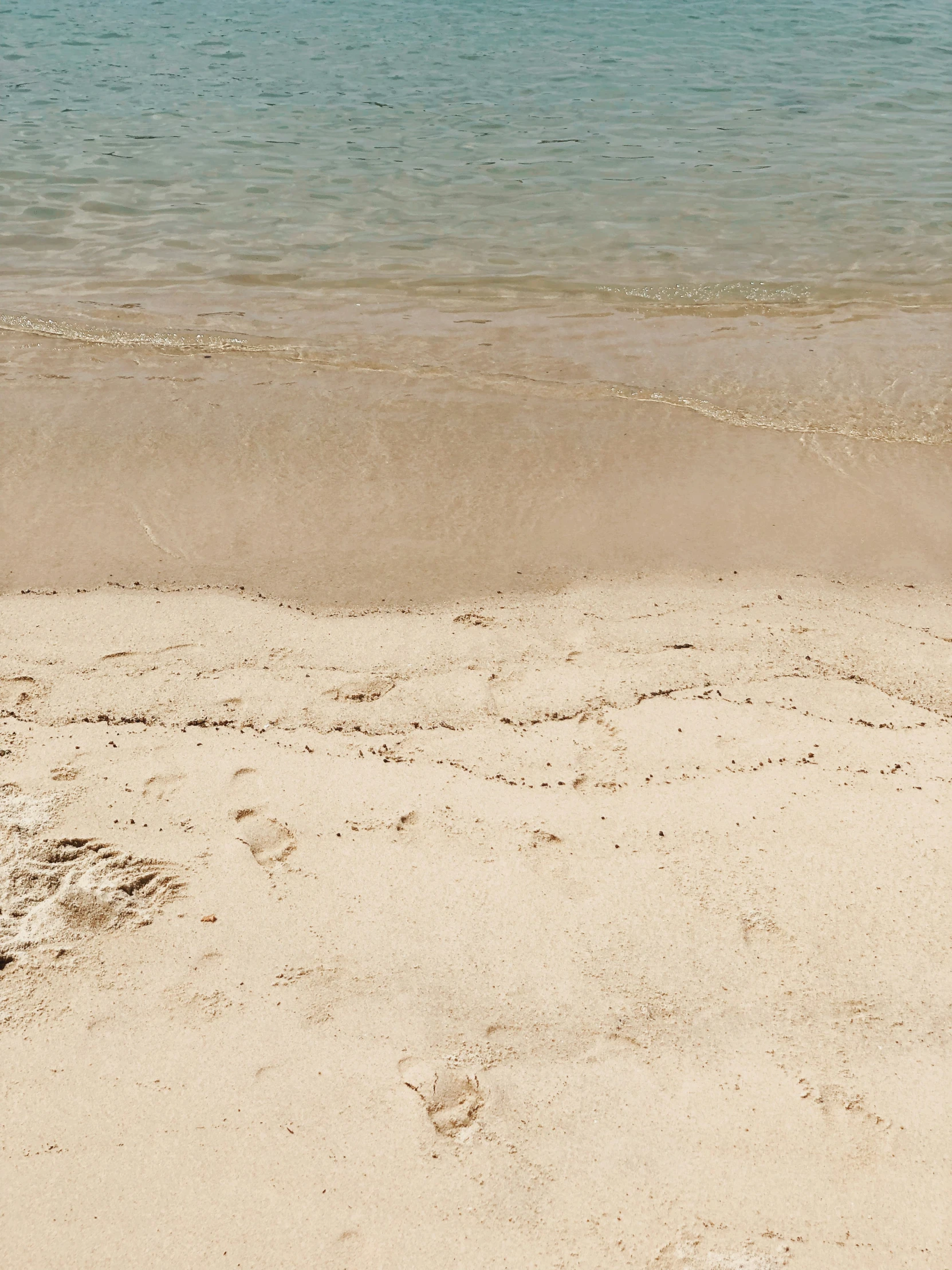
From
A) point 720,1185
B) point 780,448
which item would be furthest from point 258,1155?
point 780,448

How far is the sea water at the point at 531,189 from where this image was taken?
6.66 m

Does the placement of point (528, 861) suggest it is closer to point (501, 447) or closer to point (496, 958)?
point (496, 958)

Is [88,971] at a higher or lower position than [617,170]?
lower

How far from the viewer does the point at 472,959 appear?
2.48 metres

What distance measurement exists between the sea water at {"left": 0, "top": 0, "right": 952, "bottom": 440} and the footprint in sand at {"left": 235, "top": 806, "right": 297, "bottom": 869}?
3837 millimetres

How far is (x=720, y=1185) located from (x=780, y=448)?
3905 mm

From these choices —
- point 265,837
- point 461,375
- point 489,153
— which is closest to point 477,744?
point 265,837

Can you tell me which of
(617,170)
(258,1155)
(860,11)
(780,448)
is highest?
(860,11)

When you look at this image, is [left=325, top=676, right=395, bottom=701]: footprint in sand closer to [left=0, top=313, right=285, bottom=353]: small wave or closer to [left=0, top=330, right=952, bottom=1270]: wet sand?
[left=0, top=330, right=952, bottom=1270]: wet sand

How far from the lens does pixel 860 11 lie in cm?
1502

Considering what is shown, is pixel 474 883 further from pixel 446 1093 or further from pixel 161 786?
pixel 161 786

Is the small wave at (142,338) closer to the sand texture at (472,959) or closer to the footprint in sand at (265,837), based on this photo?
the sand texture at (472,959)

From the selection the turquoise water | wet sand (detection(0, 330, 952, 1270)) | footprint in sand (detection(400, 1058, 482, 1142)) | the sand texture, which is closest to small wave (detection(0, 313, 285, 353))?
the turquoise water

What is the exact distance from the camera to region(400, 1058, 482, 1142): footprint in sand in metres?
2.16
